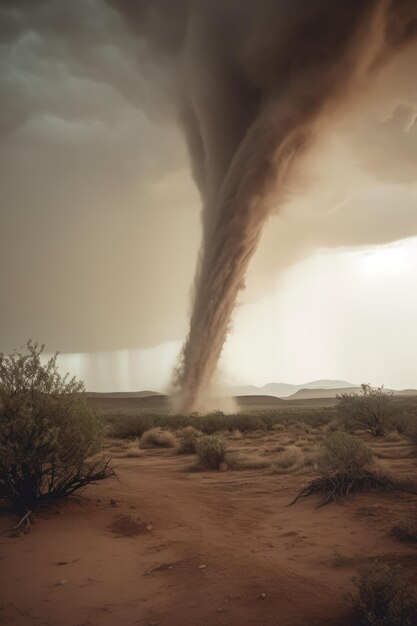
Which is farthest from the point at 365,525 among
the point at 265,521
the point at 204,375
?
the point at 204,375

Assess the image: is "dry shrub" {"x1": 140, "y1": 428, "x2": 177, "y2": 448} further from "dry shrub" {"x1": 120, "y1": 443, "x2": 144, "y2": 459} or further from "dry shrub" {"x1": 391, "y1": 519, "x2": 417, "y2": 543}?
"dry shrub" {"x1": 391, "y1": 519, "x2": 417, "y2": 543}

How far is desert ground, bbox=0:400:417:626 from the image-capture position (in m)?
5.02

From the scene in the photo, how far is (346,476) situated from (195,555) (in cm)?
494

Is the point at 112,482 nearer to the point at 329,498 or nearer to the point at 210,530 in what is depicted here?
the point at 210,530

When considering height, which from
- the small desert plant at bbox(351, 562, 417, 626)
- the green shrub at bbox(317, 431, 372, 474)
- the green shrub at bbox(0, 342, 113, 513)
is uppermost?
the green shrub at bbox(0, 342, 113, 513)

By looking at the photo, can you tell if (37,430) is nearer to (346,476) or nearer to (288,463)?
(346,476)

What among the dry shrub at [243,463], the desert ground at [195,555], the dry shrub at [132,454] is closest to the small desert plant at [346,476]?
the desert ground at [195,555]

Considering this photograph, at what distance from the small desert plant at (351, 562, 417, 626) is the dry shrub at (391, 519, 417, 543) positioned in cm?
250

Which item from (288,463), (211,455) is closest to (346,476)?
(288,463)

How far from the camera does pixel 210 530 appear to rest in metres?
8.17

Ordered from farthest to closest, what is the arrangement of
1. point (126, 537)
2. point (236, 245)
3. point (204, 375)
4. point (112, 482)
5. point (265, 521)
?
point (204, 375) < point (236, 245) < point (112, 482) < point (265, 521) < point (126, 537)

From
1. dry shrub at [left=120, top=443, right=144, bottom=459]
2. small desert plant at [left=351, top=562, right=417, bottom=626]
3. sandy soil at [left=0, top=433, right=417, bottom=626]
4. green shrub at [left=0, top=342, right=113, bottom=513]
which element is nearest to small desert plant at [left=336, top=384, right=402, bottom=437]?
dry shrub at [left=120, top=443, right=144, bottom=459]

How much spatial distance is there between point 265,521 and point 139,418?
19.2 meters

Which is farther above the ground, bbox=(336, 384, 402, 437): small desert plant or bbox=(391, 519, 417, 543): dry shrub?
bbox=(336, 384, 402, 437): small desert plant
